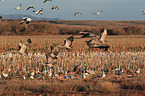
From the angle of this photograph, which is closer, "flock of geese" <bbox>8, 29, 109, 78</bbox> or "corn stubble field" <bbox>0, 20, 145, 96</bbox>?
"flock of geese" <bbox>8, 29, 109, 78</bbox>

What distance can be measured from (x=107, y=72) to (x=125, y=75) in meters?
0.84

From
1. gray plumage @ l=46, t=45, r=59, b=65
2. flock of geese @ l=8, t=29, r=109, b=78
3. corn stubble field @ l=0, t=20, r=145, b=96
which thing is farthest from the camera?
corn stubble field @ l=0, t=20, r=145, b=96

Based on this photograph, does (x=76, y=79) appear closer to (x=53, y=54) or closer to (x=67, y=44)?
(x=53, y=54)

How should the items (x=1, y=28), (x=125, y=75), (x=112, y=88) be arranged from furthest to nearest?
(x=1, y=28)
(x=125, y=75)
(x=112, y=88)

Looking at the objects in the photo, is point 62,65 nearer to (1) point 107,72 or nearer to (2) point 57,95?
(1) point 107,72

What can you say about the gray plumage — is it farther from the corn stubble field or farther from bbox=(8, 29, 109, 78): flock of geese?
the corn stubble field

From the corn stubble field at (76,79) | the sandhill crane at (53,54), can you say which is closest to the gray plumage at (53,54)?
the sandhill crane at (53,54)

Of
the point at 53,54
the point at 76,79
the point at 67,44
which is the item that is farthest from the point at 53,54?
the point at 76,79

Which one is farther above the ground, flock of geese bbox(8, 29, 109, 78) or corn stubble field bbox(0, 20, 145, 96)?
flock of geese bbox(8, 29, 109, 78)

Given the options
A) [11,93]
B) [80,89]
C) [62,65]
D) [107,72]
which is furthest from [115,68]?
[11,93]

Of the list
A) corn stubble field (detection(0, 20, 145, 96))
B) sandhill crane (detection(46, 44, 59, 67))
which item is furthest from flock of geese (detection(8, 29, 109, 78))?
corn stubble field (detection(0, 20, 145, 96))

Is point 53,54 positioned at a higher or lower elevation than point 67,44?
lower

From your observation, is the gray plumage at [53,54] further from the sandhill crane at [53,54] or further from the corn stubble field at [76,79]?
the corn stubble field at [76,79]

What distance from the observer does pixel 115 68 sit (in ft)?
36.4
